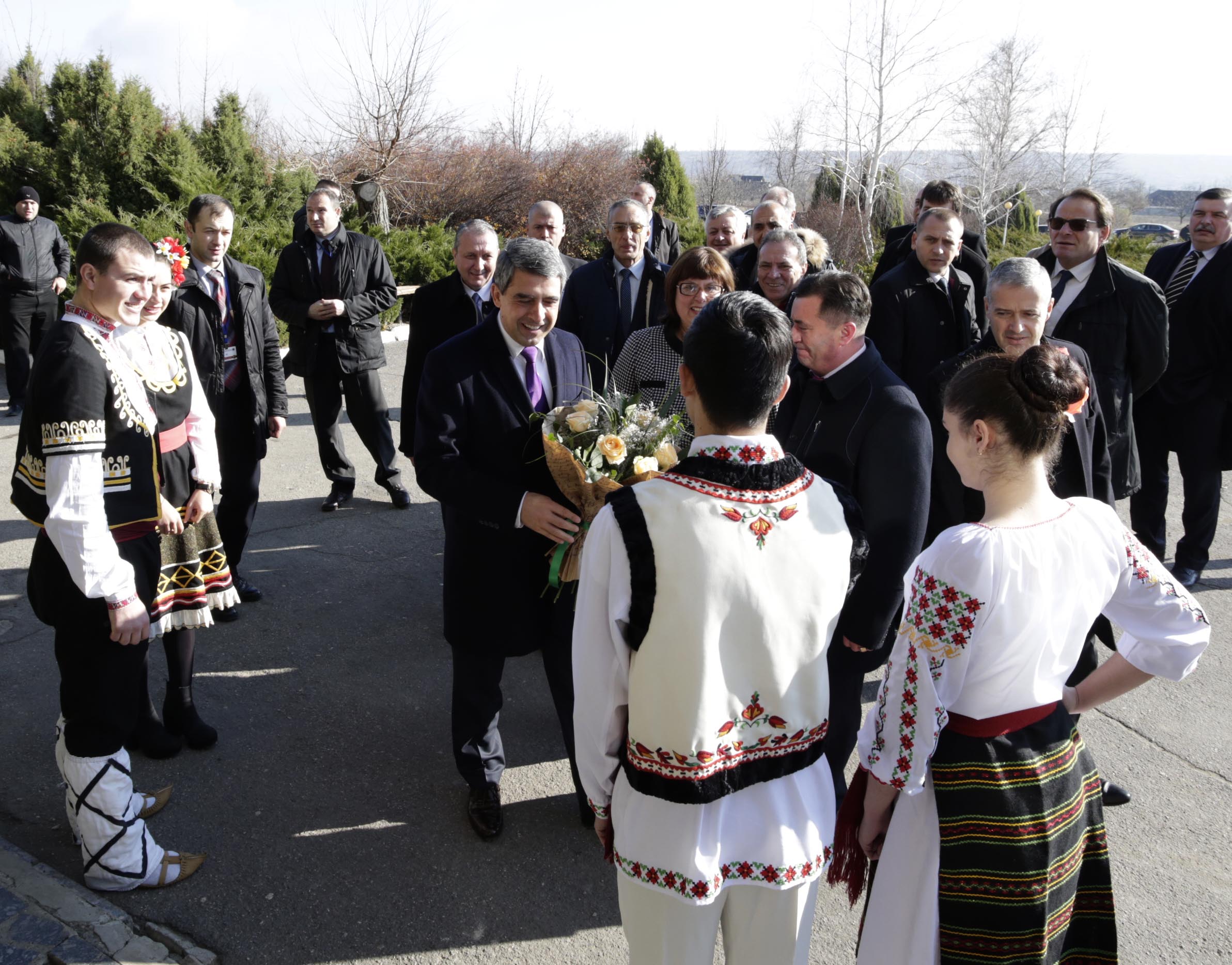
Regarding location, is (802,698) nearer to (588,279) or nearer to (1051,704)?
(1051,704)

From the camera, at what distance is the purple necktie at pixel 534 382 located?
3.22 metres

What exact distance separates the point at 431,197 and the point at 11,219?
1083cm

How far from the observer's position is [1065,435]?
12.3 ft

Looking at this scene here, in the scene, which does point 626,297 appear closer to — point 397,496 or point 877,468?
point 397,496

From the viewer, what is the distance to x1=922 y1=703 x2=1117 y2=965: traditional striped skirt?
1991 mm

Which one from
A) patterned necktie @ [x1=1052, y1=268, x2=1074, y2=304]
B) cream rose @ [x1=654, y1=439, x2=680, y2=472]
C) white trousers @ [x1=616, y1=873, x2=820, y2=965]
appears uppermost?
patterned necktie @ [x1=1052, y1=268, x2=1074, y2=304]

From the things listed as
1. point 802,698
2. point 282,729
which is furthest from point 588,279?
point 802,698

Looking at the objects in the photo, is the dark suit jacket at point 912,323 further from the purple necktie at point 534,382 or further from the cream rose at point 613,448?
the cream rose at point 613,448

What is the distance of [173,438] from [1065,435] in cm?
347

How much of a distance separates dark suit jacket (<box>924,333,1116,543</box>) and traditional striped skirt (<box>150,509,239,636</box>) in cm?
289

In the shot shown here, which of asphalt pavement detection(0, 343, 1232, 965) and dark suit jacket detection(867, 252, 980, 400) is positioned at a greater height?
dark suit jacket detection(867, 252, 980, 400)

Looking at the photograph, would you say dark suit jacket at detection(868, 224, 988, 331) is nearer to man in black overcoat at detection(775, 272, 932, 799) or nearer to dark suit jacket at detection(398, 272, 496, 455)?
dark suit jacket at detection(398, 272, 496, 455)

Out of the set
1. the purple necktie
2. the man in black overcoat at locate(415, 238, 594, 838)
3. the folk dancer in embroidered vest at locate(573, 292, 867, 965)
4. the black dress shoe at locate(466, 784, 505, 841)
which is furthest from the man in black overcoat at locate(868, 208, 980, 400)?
the folk dancer in embroidered vest at locate(573, 292, 867, 965)

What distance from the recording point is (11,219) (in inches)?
383
